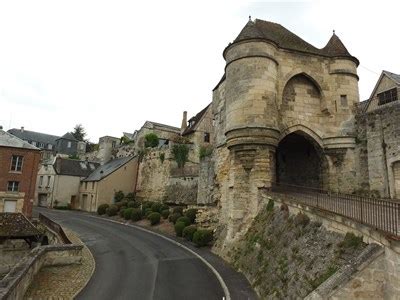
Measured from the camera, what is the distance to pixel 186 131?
43.2 meters

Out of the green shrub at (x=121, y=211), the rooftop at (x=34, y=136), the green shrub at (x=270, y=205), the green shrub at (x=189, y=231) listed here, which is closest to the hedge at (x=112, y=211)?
the green shrub at (x=121, y=211)

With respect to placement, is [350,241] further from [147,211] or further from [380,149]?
[147,211]

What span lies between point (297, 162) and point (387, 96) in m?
7.15

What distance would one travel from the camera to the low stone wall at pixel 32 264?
1119 cm

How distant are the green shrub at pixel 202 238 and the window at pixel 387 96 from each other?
46.9ft

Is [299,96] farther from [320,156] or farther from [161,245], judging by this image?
[161,245]

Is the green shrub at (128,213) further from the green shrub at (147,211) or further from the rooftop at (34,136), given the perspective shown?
the rooftop at (34,136)

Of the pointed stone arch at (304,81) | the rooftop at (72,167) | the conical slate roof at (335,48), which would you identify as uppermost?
the conical slate roof at (335,48)

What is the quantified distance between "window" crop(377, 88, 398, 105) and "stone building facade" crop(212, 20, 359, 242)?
3120 mm

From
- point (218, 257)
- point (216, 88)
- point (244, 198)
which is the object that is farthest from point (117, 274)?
point (216, 88)

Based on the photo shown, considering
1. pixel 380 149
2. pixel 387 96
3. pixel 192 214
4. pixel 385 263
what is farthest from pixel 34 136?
pixel 385 263

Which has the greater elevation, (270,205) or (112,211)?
(270,205)

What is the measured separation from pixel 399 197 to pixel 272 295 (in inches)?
337

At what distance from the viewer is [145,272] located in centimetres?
1525
